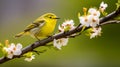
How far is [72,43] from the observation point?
1434 cm

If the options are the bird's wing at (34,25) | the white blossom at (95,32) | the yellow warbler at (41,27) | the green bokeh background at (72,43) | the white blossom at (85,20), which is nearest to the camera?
the white blossom at (85,20)

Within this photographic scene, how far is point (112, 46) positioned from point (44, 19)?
1132 cm

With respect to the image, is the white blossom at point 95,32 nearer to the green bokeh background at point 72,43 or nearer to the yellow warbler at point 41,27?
the yellow warbler at point 41,27

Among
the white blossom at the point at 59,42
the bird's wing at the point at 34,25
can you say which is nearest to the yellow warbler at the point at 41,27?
the bird's wing at the point at 34,25

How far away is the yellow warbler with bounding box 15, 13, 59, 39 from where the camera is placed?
2764mm

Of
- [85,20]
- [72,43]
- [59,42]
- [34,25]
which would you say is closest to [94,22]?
[85,20]

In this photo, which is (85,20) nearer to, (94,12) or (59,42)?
(94,12)

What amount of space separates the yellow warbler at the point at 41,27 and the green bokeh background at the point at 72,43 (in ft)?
28.7

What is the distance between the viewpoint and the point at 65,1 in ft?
52.0

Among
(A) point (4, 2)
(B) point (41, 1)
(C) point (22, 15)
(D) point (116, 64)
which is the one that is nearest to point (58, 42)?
(D) point (116, 64)

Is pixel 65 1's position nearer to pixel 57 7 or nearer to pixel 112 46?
pixel 57 7

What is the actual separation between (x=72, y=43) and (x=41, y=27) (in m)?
11.4

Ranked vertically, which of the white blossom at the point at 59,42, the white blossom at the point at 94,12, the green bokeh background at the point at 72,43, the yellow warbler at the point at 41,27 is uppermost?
the green bokeh background at the point at 72,43

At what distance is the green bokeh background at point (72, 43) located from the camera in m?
12.8
